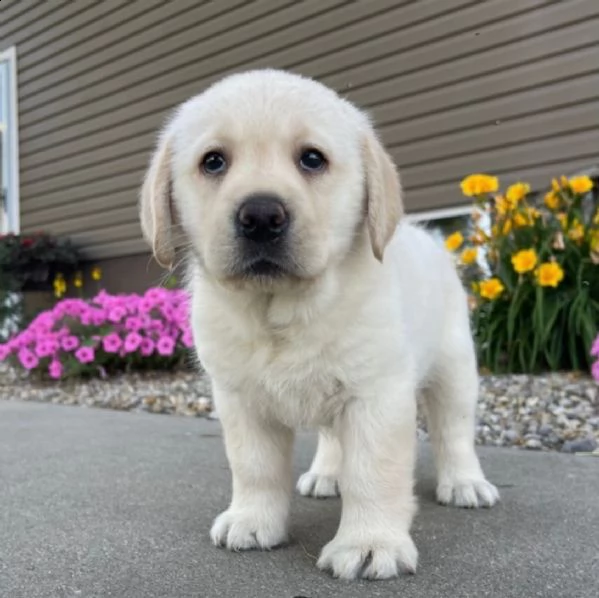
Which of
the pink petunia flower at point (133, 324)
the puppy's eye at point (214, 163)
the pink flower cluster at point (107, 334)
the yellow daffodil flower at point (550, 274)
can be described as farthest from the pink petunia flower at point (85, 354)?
the puppy's eye at point (214, 163)

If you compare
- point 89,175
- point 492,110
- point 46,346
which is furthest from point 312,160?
point 89,175

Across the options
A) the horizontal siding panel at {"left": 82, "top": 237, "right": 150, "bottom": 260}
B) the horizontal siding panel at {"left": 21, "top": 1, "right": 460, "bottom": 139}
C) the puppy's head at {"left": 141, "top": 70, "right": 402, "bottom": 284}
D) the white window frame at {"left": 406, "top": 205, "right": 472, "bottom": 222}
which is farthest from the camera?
the horizontal siding panel at {"left": 82, "top": 237, "right": 150, "bottom": 260}

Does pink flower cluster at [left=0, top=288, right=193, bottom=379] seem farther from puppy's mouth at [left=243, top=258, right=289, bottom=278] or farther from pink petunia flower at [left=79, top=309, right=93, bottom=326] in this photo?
puppy's mouth at [left=243, top=258, right=289, bottom=278]

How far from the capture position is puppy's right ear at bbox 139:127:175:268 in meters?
2.25

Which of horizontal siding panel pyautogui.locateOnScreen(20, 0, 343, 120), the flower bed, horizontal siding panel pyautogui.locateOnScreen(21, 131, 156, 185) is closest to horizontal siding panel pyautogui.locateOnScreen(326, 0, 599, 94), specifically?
horizontal siding panel pyautogui.locateOnScreen(20, 0, 343, 120)

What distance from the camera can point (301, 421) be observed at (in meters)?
2.16

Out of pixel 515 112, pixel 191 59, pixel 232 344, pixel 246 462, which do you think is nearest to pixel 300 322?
pixel 232 344

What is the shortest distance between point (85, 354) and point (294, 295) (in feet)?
16.6

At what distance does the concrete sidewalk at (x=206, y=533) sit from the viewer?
1.81 meters

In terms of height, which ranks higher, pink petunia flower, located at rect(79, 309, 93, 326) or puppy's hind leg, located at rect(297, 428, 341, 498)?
pink petunia flower, located at rect(79, 309, 93, 326)

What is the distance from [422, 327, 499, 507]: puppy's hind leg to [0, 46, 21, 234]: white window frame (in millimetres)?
9612

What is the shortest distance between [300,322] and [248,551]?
680mm

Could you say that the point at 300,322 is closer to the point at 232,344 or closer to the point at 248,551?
the point at 232,344

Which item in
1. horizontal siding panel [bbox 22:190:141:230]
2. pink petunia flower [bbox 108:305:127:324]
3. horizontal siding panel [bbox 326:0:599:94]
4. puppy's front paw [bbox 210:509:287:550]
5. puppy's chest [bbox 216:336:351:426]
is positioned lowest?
puppy's front paw [bbox 210:509:287:550]
